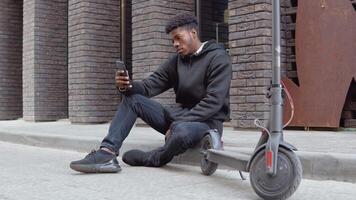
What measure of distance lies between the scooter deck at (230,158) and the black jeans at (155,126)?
31cm

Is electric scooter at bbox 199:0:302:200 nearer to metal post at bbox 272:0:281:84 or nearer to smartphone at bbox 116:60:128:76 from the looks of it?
metal post at bbox 272:0:281:84

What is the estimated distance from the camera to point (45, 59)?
1105 cm

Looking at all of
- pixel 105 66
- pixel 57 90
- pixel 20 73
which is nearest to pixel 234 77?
pixel 105 66

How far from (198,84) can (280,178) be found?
159 cm

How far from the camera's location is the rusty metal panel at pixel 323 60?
252 inches

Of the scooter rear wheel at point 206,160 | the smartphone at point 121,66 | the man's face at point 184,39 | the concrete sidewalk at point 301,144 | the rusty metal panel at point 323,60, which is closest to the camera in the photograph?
the concrete sidewalk at point 301,144

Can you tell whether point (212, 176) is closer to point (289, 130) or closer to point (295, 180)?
point (295, 180)

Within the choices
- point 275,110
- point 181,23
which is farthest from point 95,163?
point 275,110

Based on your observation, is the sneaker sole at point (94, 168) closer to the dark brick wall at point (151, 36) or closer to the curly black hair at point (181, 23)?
the curly black hair at point (181, 23)

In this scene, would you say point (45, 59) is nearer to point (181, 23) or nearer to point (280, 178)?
point (181, 23)

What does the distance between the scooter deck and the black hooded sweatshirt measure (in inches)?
16.9

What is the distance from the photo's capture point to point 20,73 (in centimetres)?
1282

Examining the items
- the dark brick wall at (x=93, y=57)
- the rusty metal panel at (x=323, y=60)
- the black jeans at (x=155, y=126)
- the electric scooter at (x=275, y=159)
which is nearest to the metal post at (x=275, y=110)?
the electric scooter at (x=275, y=159)

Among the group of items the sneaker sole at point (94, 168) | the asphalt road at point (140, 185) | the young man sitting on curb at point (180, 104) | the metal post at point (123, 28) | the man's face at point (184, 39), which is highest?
the metal post at point (123, 28)
